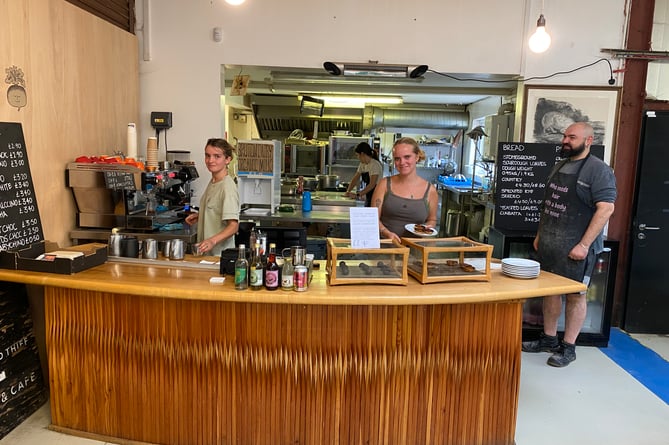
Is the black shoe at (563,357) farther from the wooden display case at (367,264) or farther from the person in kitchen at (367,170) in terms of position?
the person in kitchen at (367,170)

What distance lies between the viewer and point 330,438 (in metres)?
2.57

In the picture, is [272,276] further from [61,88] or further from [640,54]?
[640,54]

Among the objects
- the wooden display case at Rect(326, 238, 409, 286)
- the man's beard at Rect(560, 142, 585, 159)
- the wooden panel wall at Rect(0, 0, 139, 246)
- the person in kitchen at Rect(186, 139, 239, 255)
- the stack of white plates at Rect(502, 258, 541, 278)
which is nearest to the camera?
the wooden display case at Rect(326, 238, 409, 286)

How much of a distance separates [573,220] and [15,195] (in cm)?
391

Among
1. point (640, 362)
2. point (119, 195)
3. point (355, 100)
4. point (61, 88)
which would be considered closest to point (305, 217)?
point (119, 195)

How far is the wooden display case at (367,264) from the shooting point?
2364 mm

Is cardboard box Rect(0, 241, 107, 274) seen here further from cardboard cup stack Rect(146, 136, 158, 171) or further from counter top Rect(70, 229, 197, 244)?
cardboard cup stack Rect(146, 136, 158, 171)

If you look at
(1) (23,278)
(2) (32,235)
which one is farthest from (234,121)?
(1) (23,278)

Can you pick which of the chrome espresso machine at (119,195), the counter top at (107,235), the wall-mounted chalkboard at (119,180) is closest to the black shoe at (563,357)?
the counter top at (107,235)

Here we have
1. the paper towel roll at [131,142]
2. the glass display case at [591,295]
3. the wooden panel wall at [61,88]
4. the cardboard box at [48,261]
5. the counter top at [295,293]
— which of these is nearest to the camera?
the counter top at [295,293]

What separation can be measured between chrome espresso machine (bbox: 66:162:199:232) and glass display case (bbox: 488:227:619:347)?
3.02 metres

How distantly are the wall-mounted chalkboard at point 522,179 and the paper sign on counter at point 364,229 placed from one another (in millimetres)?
2465

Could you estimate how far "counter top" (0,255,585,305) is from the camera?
2.23 m

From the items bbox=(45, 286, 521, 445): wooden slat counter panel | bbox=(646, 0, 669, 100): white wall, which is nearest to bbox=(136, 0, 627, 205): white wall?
bbox=(646, 0, 669, 100): white wall
